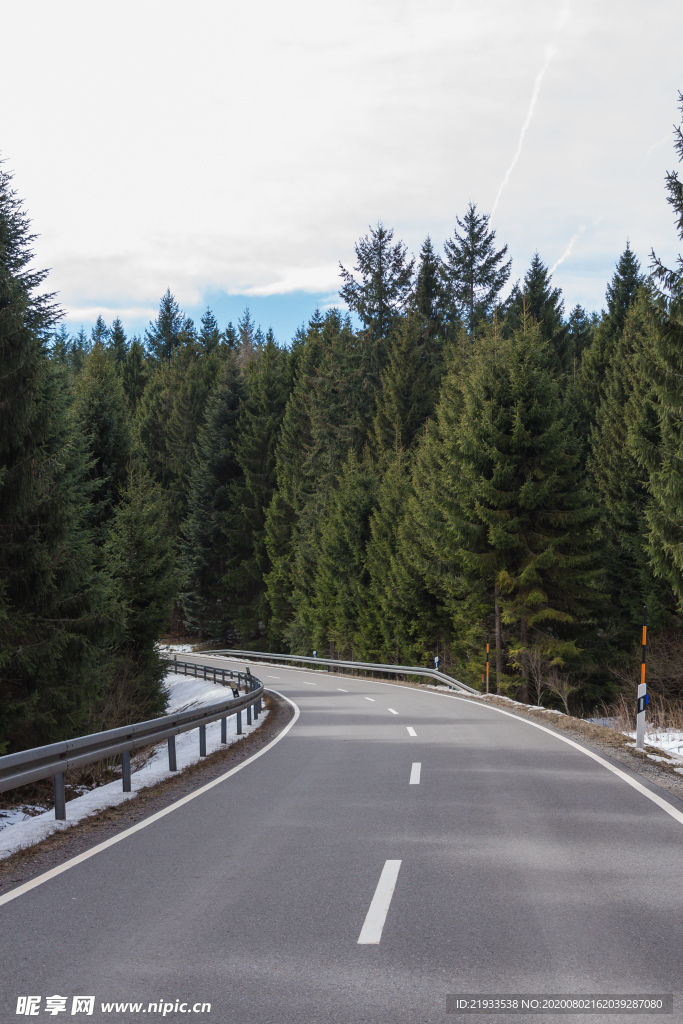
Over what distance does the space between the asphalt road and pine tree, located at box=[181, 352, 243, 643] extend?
69684 mm

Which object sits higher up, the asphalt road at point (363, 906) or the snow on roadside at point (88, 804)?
the asphalt road at point (363, 906)

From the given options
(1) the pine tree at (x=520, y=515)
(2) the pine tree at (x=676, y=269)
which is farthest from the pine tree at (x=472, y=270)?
(2) the pine tree at (x=676, y=269)

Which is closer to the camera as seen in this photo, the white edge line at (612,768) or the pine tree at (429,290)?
the white edge line at (612,768)

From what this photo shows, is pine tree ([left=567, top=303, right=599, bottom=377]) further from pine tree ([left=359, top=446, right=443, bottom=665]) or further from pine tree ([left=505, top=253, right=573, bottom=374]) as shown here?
pine tree ([left=359, top=446, right=443, bottom=665])

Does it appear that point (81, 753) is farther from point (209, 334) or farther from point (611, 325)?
point (209, 334)

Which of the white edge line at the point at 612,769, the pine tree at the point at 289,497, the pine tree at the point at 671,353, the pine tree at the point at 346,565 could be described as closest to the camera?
the white edge line at the point at 612,769

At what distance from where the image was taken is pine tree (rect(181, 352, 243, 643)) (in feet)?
263

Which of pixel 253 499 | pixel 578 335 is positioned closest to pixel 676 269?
pixel 253 499

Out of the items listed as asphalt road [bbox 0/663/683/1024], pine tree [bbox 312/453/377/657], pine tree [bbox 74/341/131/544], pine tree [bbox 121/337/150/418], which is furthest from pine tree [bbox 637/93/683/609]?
pine tree [bbox 121/337/150/418]

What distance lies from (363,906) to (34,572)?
1190 cm

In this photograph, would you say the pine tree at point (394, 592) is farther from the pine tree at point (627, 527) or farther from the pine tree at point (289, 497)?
the pine tree at point (289, 497)

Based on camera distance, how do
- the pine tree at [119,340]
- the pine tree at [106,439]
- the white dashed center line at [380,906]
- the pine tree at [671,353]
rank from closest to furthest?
the white dashed center line at [380,906]
the pine tree at [671,353]
the pine tree at [106,439]
the pine tree at [119,340]

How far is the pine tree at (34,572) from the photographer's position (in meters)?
15.7

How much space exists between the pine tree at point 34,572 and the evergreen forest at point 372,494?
0.05 meters
